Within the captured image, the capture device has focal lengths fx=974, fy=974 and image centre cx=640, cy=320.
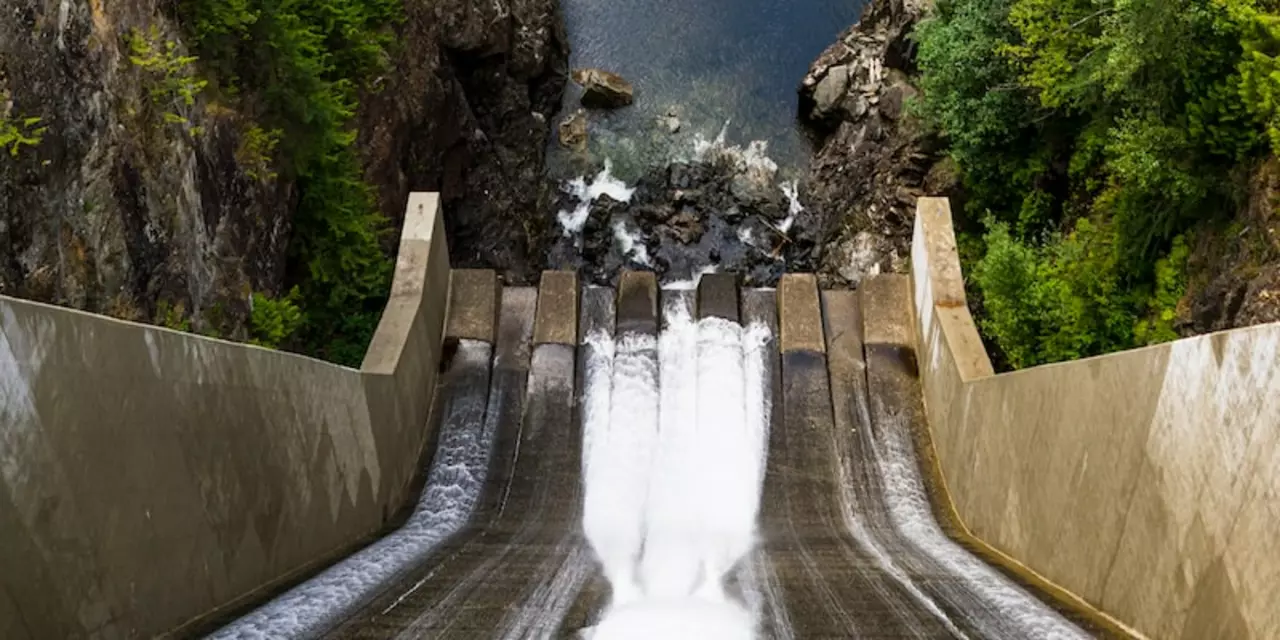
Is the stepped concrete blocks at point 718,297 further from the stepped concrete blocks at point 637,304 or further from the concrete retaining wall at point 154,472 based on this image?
the concrete retaining wall at point 154,472

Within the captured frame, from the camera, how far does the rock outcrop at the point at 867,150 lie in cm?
1756

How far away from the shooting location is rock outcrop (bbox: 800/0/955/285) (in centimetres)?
1756

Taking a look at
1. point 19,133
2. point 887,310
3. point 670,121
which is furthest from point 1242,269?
point 670,121

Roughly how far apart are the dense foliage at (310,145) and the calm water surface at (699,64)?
9.43 meters

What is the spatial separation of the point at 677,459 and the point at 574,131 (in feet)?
41.7

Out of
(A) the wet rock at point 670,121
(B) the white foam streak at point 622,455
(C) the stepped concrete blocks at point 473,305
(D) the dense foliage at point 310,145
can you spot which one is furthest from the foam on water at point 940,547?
(A) the wet rock at point 670,121

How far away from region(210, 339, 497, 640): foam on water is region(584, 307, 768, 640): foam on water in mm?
1319

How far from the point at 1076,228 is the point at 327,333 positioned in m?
9.40

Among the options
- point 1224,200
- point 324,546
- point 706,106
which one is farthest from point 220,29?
point 706,106

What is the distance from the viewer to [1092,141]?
40.2 ft

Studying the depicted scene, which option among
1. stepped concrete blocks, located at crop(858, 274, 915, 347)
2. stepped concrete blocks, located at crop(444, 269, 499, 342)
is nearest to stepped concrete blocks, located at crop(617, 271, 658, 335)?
stepped concrete blocks, located at crop(444, 269, 499, 342)

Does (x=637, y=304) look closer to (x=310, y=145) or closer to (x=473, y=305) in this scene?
(x=473, y=305)

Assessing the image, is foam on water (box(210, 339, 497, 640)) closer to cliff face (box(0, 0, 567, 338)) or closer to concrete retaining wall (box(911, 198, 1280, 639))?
cliff face (box(0, 0, 567, 338))

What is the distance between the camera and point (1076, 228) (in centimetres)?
1231
